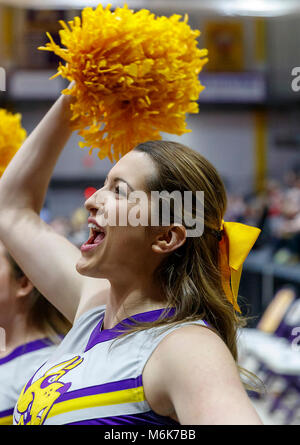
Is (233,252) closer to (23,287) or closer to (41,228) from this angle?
(41,228)

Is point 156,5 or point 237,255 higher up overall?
point 156,5

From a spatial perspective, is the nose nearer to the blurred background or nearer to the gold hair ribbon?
the gold hair ribbon

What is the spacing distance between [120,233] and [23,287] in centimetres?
60

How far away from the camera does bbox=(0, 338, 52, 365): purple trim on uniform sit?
1.47 meters

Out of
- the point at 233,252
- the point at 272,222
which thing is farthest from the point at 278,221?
the point at 233,252

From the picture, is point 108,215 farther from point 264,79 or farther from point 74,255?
point 264,79

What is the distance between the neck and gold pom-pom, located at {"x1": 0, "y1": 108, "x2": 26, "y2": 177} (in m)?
0.59

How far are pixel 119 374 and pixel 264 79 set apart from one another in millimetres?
12444

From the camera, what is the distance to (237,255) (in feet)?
3.67

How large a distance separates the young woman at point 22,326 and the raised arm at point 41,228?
213 mm

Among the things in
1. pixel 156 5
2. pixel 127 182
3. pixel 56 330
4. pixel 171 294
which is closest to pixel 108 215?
pixel 127 182

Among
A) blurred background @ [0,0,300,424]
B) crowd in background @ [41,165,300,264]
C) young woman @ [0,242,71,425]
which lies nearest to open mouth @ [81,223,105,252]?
young woman @ [0,242,71,425]

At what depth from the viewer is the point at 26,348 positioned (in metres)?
1.50

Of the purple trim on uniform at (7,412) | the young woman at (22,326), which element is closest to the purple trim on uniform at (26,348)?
the young woman at (22,326)
